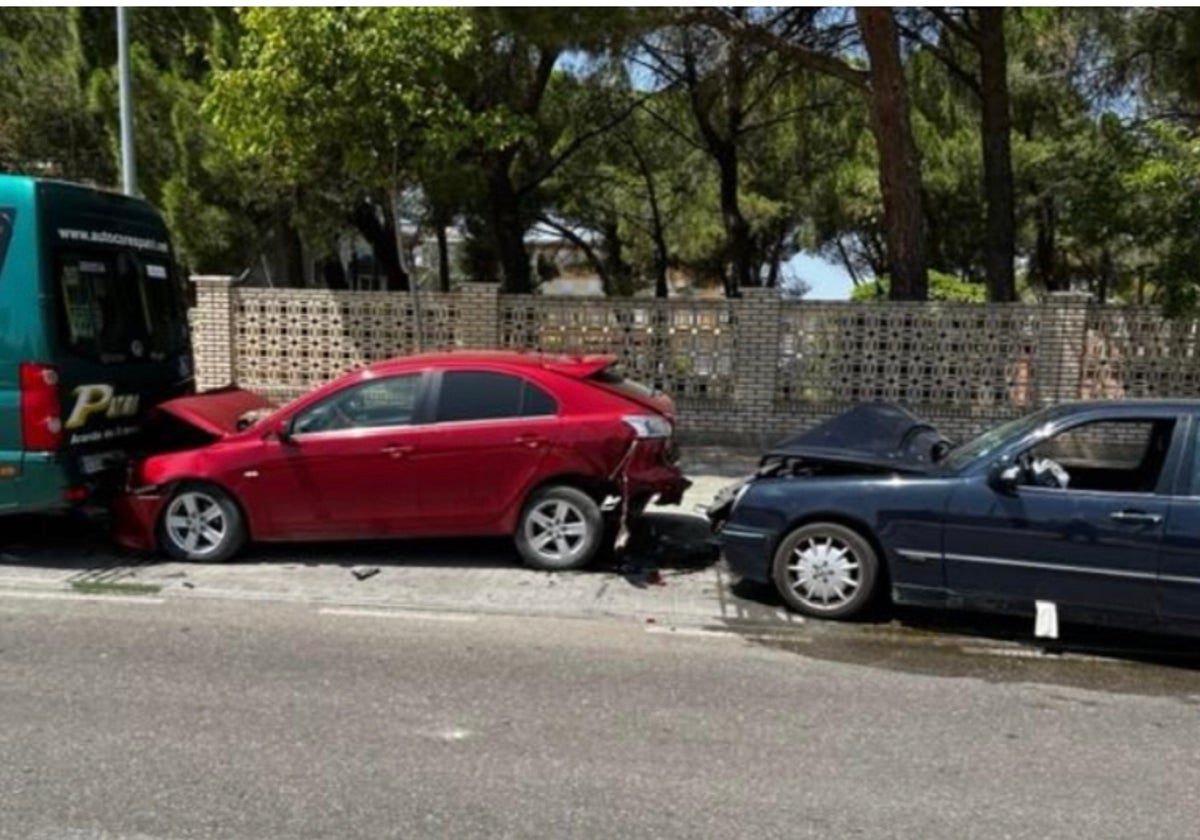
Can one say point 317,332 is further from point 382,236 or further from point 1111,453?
point 1111,453

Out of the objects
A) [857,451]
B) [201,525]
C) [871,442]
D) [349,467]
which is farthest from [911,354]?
[201,525]

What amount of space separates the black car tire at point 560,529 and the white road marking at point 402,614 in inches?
40.2

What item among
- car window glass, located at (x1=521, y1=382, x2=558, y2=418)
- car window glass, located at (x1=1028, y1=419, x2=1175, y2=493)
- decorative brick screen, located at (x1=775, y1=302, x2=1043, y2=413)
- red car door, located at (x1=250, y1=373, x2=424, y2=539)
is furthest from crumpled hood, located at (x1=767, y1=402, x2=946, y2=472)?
decorative brick screen, located at (x1=775, y1=302, x2=1043, y2=413)

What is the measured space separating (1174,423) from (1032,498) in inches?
33.9

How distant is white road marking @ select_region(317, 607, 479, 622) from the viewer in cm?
666

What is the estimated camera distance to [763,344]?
43.9 ft

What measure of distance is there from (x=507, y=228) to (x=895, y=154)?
8320 millimetres

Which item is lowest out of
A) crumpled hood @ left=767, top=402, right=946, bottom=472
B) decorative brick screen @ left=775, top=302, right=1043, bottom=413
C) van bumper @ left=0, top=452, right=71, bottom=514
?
van bumper @ left=0, top=452, right=71, bottom=514

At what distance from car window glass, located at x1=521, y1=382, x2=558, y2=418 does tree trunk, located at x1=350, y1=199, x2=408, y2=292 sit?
477 inches

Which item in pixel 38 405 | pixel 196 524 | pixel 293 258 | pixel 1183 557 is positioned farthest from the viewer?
pixel 293 258

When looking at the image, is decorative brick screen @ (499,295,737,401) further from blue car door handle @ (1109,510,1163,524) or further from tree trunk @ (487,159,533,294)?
blue car door handle @ (1109,510,1163,524)

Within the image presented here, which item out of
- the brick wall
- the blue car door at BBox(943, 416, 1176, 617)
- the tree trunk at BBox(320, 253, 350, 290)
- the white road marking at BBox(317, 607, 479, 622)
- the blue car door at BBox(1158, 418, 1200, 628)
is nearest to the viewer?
the blue car door at BBox(1158, 418, 1200, 628)

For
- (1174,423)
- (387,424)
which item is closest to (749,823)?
(1174,423)

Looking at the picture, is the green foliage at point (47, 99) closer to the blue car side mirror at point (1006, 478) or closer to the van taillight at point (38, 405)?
the van taillight at point (38, 405)
